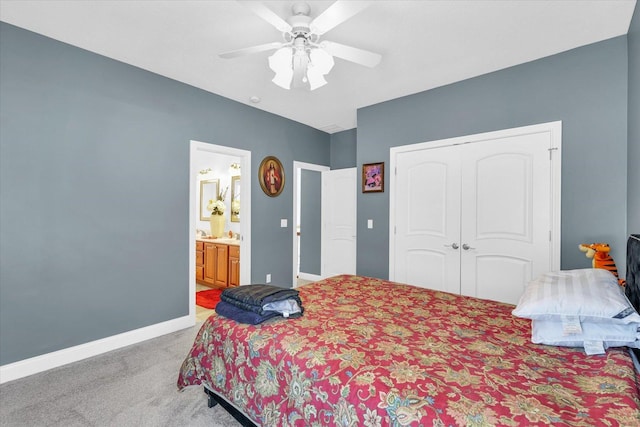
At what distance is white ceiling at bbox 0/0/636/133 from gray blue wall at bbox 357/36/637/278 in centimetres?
14

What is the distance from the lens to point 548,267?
2641 millimetres

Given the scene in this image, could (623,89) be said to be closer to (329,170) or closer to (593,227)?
(593,227)

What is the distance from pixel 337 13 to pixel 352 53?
435mm

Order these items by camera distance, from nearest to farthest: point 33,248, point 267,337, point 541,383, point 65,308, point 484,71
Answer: point 541,383, point 267,337, point 33,248, point 65,308, point 484,71

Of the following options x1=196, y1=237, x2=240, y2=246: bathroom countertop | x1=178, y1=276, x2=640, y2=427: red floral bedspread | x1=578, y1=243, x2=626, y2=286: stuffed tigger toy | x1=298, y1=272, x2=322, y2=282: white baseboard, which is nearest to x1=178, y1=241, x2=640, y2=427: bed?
x1=178, y1=276, x2=640, y2=427: red floral bedspread

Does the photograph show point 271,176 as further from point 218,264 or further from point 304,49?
point 304,49

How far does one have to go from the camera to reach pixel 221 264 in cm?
459

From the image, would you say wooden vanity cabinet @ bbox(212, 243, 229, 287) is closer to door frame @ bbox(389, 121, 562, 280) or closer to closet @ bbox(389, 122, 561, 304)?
closet @ bbox(389, 122, 561, 304)

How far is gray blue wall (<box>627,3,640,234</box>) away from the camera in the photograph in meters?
2.00

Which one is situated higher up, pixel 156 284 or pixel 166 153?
pixel 166 153

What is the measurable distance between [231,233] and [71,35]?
3435mm

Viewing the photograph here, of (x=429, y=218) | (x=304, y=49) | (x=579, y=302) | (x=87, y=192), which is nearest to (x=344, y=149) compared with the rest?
(x=429, y=218)

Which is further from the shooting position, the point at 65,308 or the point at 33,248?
the point at 65,308

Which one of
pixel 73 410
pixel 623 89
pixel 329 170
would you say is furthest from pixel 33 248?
pixel 623 89
